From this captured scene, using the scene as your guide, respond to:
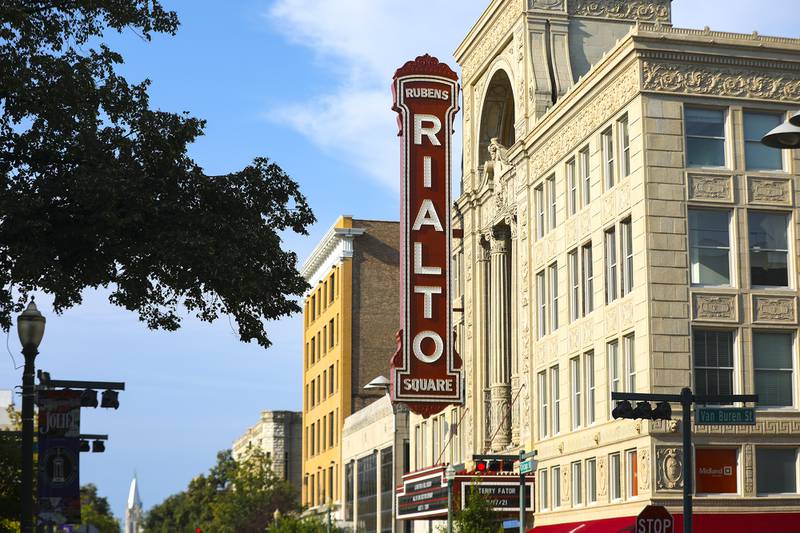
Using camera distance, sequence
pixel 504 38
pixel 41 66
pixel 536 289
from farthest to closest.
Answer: pixel 504 38 → pixel 536 289 → pixel 41 66

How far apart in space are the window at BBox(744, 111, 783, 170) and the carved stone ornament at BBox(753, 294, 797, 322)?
4260 mm

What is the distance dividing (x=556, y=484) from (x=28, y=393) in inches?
1208

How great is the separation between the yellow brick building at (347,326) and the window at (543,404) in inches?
1726

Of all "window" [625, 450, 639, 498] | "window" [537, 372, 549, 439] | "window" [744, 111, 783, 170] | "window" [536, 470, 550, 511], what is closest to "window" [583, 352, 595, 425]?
"window" [625, 450, 639, 498]

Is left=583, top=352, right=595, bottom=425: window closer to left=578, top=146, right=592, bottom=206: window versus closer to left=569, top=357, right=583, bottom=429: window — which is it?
left=569, top=357, right=583, bottom=429: window

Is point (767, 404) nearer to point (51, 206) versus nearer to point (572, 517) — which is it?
point (572, 517)

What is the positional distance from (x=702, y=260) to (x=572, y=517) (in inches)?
420

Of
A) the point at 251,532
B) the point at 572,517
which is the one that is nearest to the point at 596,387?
the point at 572,517

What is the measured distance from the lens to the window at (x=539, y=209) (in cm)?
5178

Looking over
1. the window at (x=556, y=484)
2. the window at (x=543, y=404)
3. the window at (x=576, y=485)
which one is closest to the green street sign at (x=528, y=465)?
the window at (x=576, y=485)

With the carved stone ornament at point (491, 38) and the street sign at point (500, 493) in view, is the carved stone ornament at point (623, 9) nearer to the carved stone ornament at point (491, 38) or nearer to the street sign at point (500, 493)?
the carved stone ornament at point (491, 38)

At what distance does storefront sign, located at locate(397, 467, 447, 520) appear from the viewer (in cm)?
5575

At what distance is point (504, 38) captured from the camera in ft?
187

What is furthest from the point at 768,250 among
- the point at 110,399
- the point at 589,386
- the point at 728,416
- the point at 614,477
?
the point at 110,399
